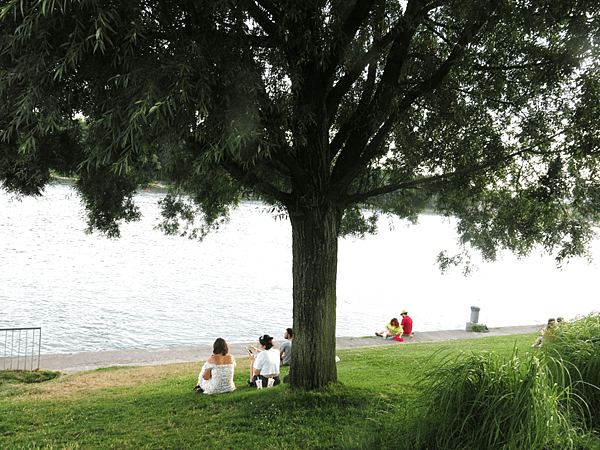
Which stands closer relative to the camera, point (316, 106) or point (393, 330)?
point (316, 106)

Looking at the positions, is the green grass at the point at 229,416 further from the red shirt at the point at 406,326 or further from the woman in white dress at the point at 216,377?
the red shirt at the point at 406,326

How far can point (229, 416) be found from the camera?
5918mm

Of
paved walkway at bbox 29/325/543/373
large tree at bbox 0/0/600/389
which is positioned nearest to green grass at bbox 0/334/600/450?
large tree at bbox 0/0/600/389

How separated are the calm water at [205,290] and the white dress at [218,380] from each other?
18.9ft

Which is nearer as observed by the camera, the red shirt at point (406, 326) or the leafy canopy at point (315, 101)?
the leafy canopy at point (315, 101)

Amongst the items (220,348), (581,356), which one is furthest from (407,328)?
(581,356)

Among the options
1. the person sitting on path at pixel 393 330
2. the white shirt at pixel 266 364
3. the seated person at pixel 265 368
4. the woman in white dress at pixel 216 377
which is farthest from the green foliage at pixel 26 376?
the person sitting on path at pixel 393 330

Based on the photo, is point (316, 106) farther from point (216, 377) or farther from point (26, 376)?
point (26, 376)

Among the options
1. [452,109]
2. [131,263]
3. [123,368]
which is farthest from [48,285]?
[452,109]

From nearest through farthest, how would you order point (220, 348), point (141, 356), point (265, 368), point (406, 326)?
point (220, 348) → point (265, 368) → point (141, 356) → point (406, 326)

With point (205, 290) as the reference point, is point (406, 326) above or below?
below

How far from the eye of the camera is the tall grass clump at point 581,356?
4258mm

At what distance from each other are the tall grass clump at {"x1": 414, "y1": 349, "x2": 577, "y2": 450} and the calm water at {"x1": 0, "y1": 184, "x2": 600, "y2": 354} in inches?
376

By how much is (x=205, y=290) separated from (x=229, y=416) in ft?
76.6
